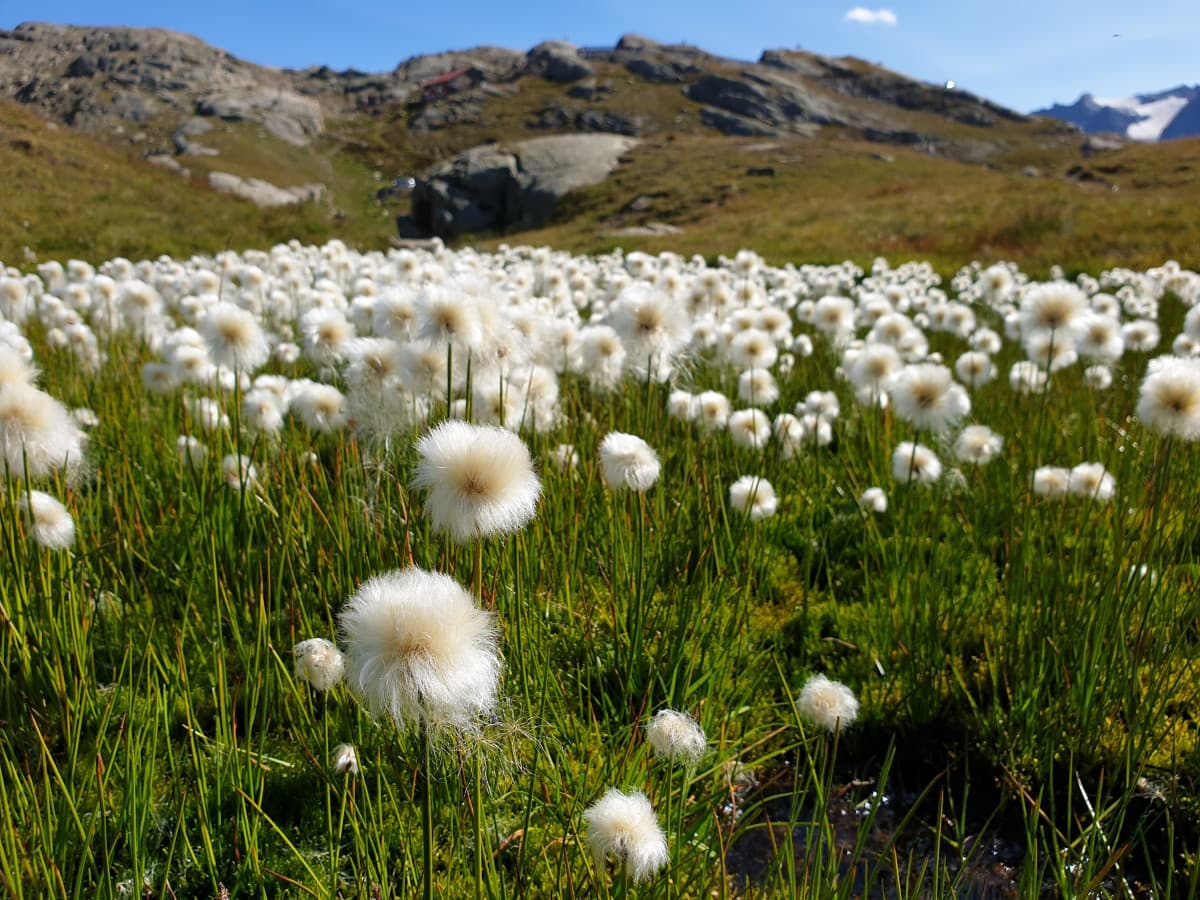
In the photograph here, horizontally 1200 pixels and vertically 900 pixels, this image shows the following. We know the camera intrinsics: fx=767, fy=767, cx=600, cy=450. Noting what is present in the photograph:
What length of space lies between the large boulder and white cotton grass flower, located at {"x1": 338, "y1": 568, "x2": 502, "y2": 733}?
1516 inches

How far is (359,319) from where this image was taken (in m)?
4.36

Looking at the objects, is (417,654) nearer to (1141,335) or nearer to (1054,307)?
(1054,307)

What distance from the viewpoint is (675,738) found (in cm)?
173

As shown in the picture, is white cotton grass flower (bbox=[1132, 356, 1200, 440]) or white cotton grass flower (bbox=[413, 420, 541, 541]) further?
white cotton grass flower (bbox=[1132, 356, 1200, 440])

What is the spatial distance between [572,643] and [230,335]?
1896 millimetres

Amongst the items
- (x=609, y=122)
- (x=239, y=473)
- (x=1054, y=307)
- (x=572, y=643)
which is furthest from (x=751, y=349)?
(x=609, y=122)

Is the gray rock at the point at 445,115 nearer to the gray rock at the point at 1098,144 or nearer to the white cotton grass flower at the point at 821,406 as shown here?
the gray rock at the point at 1098,144

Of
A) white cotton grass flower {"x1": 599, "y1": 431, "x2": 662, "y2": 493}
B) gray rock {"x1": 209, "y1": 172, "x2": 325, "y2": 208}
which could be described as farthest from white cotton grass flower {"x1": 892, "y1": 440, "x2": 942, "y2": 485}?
gray rock {"x1": 209, "y1": 172, "x2": 325, "y2": 208}

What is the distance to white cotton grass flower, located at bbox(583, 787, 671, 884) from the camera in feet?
4.90

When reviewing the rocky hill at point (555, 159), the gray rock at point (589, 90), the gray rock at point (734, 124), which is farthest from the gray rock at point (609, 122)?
the gray rock at point (589, 90)

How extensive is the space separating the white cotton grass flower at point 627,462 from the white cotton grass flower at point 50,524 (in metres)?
1.76

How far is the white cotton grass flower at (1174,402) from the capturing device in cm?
268

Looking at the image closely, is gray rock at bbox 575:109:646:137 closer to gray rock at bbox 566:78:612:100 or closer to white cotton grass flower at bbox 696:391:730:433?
gray rock at bbox 566:78:612:100

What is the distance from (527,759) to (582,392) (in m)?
2.94
